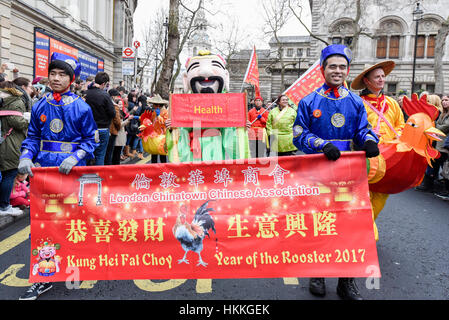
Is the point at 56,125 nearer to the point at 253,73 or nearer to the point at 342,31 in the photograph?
the point at 253,73

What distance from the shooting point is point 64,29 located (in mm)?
17234

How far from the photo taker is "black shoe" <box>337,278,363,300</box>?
2996 mm

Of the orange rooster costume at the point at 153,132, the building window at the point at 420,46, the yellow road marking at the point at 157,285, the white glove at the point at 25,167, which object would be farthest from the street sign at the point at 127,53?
the building window at the point at 420,46

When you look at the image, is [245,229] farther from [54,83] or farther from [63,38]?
[63,38]

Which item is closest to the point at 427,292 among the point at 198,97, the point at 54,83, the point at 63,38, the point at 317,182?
the point at 317,182

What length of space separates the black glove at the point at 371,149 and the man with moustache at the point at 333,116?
0.68 ft

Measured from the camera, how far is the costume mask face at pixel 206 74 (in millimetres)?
4362

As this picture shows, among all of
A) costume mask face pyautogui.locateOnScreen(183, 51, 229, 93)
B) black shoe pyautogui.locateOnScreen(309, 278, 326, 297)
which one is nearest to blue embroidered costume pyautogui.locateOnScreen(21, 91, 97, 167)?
costume mask face pyautogui.locateOnScreen(183, 51, 229, 93)

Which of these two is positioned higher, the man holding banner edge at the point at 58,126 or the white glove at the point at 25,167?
the man holding banner edge at the point at 58,126

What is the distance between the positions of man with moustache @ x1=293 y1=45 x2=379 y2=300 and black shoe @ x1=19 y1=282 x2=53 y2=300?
2.30m

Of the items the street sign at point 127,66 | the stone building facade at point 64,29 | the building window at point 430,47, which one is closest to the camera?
the stone building facade at point 64,29

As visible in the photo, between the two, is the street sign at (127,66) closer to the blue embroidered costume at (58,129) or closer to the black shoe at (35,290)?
the blue embroidered costume at (58,129)

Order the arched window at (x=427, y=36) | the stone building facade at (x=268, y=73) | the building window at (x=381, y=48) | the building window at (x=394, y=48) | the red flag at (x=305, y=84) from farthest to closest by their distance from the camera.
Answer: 1. the stone building facade at (x=268, y=73)
2. the building window at (x=381, y=48)
3. the building window at (x=394, y=48)
4. the arched window at (x=427, y=36)
5. the red flag at (x=305, y=84)

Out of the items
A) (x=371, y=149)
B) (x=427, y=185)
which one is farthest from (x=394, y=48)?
(x=371, y=149)
